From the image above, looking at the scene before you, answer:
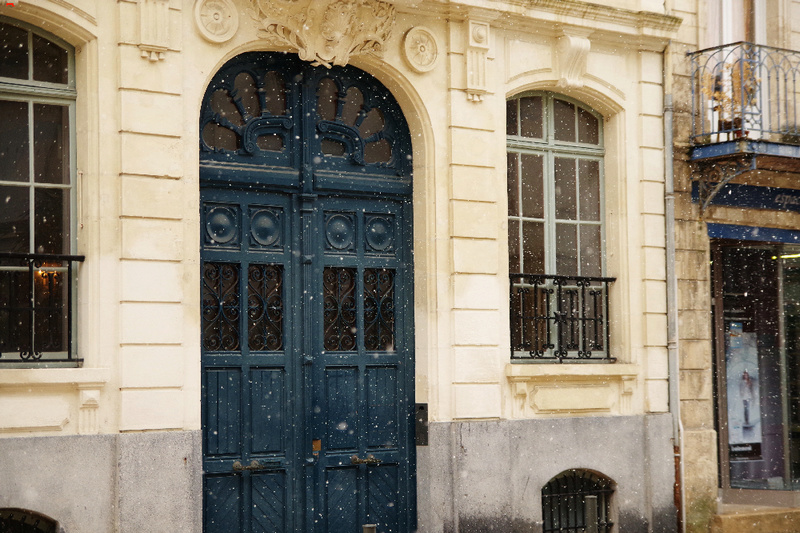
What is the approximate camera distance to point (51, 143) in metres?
7.93

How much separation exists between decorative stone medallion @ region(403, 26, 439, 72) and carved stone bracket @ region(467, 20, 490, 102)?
0.34m

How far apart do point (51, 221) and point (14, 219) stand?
274 mm

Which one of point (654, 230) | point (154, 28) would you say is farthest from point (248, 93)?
point (654, 230)

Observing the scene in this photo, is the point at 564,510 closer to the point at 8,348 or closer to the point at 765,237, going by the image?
the point at 765,237

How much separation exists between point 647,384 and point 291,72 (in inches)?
186

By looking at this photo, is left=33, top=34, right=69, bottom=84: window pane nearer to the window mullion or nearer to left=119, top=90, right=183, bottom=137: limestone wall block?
the window mullion

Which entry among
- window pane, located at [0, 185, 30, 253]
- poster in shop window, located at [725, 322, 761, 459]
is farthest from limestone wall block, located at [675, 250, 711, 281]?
window pane, located at [0, 185, 30, 253]

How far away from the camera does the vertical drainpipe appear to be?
10367 mm

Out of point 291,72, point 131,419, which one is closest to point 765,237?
point 291,72

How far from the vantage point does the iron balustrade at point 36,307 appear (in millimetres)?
7574

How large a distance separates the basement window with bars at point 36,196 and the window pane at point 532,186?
438 cm

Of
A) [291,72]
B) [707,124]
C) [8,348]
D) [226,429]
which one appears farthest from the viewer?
[707,124]

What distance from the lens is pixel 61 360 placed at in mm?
7695

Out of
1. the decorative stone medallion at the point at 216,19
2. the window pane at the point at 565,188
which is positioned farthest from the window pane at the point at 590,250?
the decorative stone medallion at the point at 216,19
